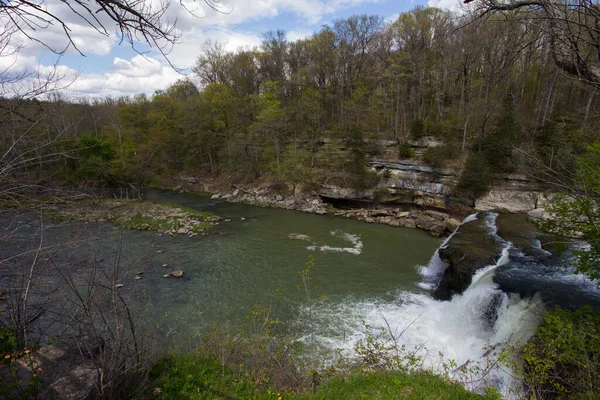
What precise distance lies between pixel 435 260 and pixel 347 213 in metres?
9.54

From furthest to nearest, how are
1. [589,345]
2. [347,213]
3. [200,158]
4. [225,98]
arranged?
[200,158] < [225,98] < [347,213] < [589,345]

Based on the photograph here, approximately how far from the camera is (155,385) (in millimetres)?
5035

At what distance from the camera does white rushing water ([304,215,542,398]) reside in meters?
8.18

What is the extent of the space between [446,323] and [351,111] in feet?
91.3

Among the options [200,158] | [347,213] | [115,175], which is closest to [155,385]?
[347,213]

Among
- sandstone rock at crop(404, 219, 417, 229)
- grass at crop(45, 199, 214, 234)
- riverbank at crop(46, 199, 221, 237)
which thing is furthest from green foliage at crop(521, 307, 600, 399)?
grass at crop(45, 199, 214, 234)

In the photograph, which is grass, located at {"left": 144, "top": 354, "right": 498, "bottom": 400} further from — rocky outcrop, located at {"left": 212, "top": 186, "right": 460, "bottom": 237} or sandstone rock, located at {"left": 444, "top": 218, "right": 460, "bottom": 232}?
sandstone rock, located at {"left": 444, "top": 218, "right": 460, "bottom": 232}

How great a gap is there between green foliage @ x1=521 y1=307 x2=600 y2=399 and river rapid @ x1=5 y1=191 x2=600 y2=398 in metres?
0.96

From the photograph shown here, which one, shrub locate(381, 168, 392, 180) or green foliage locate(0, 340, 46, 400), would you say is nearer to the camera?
green foliage locate(0, 340, 46, 400)

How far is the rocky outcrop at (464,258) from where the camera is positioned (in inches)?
458

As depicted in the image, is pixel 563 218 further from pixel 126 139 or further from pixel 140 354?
pixel 126 139

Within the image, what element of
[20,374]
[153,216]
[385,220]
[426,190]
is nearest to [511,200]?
[426,190]

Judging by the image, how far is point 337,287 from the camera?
1242cm

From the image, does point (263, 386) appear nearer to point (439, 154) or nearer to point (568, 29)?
point (568, 29)
